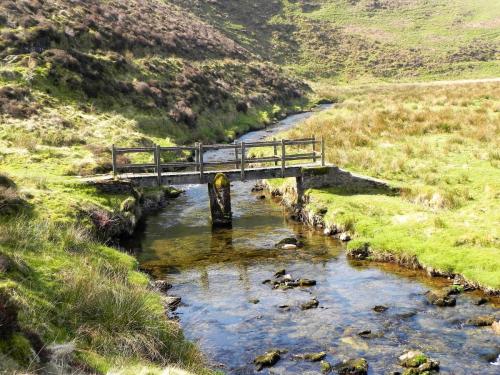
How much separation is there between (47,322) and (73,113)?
29933 mm

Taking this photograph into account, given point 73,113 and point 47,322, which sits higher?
point 73,113

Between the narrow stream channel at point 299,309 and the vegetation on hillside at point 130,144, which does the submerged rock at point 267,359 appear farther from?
the vegetation on hillside at point 130,144

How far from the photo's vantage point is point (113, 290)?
12.0 meters

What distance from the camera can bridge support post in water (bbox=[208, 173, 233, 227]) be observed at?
83.4ft

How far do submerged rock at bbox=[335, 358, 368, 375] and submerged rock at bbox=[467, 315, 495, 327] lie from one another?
3.77 metres

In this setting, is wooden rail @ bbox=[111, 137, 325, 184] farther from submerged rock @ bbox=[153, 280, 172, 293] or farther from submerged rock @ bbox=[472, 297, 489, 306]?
submerged rock @ bbox=[472, 297, 489, 306]

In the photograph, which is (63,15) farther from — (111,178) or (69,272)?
(69,272)

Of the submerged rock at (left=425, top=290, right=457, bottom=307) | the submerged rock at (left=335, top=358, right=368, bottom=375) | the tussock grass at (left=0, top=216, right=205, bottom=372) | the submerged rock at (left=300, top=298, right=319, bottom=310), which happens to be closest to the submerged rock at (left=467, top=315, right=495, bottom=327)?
the submerged rock at (left=425, top=290, right=457, bottom=307)

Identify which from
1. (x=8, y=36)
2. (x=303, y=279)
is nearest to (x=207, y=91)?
(x=8, y=36)

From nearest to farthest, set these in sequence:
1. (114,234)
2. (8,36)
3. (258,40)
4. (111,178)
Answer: (114,234), (111,178), (8,36), (258,40)

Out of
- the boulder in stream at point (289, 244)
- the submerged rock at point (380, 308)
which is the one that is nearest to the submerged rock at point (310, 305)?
the submerged rock at point (380, 308)

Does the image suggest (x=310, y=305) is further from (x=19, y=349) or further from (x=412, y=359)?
(x=19, y=349)

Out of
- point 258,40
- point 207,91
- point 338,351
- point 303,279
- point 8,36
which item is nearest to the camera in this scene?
point 338,351

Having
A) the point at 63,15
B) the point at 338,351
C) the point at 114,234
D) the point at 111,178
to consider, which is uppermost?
the point at 63,15
